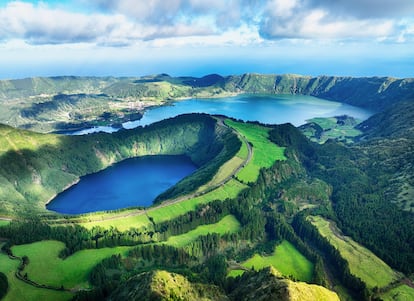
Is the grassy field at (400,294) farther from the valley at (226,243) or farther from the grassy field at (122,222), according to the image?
the grassy field at (122,222)

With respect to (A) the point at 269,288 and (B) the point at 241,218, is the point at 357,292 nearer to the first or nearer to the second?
(A) the point at 269,288

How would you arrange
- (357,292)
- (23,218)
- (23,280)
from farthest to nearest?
(23,218), (357,292), (23,280)

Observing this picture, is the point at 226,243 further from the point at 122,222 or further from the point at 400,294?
the point at 400,294

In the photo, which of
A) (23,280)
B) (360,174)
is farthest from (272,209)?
(23,280)

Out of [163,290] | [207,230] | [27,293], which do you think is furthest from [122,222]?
[163,290]

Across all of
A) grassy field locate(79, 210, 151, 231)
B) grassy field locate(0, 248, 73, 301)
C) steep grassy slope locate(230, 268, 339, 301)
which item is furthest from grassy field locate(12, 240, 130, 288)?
steep grassy slope locate(230, 268, 339, 301)

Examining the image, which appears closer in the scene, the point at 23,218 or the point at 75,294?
the point at 75,294
